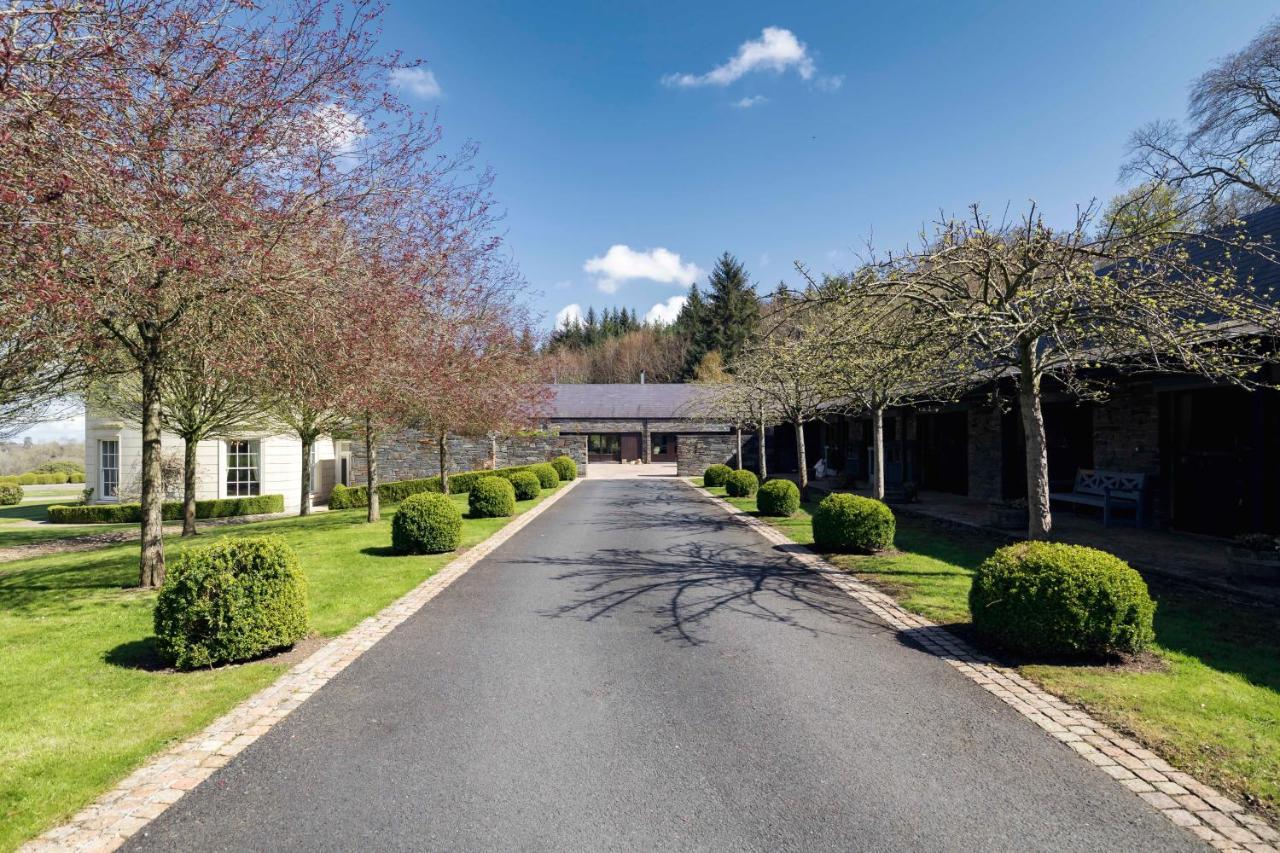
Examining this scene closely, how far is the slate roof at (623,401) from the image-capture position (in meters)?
37.4

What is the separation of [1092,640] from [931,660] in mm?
1175

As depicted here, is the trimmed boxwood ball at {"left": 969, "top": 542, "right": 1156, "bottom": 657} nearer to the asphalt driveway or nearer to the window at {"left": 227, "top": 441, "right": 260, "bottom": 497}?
the asphalt driveway

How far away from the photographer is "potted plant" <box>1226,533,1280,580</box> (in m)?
7.44

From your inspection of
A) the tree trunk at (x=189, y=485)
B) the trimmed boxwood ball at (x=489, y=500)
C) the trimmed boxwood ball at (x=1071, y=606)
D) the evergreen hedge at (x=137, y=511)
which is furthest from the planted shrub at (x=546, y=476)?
the trimmed boxwood ball at (x=1071, y=606)

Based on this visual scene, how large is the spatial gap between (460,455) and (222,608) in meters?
28.1

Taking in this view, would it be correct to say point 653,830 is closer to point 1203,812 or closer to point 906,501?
point 1203,812

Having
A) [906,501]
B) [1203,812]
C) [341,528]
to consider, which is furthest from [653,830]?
[906,501]

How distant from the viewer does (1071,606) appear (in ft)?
18.1

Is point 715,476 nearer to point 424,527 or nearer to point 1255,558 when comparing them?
point 424,527

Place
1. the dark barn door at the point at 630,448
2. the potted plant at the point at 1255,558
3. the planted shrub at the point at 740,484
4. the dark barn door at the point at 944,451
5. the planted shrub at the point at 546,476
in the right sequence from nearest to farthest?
the potted plant at the point at 1255,558 < the dark barn door at the point at 944,451 < the planted shrub at the point at 740,484 < the planted shrub at the point at 546,476 < the dark barn door at the point at 630,448

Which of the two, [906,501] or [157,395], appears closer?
[157,395]

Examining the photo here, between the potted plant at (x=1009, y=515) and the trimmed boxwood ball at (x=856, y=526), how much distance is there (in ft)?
8.73

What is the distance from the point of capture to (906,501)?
672 inches

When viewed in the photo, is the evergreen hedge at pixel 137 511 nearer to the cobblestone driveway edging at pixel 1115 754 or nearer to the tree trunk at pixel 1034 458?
the cobblestone driveway edging at pixel 1115 754
